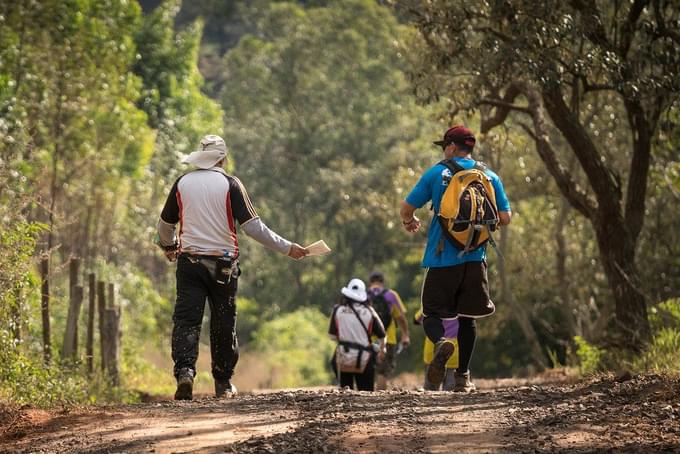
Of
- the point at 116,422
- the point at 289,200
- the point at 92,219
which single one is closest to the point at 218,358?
the point at 116,422

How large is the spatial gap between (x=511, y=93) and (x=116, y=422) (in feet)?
30.4

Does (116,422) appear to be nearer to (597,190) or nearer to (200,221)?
(200,221)

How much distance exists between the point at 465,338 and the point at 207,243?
2.12 metres

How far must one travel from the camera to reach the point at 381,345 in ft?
42.1

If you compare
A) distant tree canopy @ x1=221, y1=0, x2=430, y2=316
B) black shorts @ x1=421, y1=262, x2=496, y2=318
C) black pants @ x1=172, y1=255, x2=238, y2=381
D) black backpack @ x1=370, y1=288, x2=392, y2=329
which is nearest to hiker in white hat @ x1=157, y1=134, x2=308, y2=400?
black pants @ x1=172, y1=255, x2=238, y2=381

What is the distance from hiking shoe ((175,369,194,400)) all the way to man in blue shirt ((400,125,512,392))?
1.72m

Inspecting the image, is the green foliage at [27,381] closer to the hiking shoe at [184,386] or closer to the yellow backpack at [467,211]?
the hiking shoe at [184,386]

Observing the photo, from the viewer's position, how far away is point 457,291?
931cm

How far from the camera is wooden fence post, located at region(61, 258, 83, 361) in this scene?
47.4 feet

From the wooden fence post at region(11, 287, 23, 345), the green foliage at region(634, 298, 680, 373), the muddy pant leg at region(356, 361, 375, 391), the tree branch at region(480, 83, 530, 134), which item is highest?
the tree branch at region(480, 83, 530, 134)

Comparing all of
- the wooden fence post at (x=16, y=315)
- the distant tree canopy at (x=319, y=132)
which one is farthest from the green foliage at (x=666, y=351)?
the distant tree canopy at (x=319, y=132)

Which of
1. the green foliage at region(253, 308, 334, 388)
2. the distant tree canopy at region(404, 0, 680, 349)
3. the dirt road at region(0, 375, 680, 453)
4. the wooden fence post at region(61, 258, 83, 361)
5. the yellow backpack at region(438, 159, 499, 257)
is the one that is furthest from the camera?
the green foliage at region(253, 308, 334, 388)

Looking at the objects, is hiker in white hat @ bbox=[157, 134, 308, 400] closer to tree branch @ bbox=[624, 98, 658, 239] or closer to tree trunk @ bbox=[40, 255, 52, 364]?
tree trunk @ bbox=[40, 255, 52, 364]

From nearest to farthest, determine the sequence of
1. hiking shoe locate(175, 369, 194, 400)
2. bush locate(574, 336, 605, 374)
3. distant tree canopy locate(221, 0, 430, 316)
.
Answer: hiking shoe locate(175, 369, 194, 400), bush locate(574, 336, 605, 374), distant tree canopy locate(221, 0, 430, 316)
